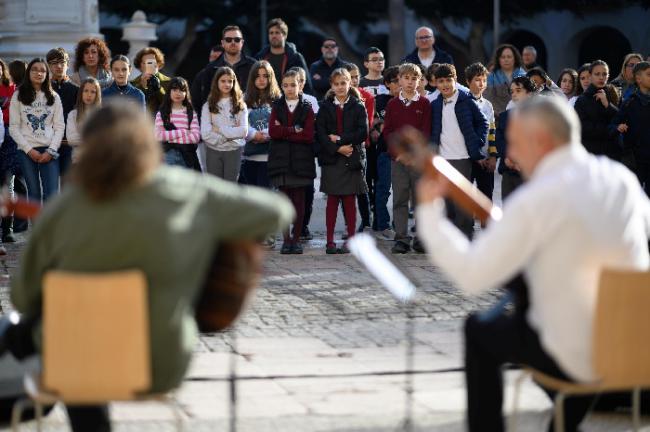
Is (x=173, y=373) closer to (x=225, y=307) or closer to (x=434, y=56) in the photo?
(x=225, y=307)

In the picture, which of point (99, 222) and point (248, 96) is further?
point (248, 96)

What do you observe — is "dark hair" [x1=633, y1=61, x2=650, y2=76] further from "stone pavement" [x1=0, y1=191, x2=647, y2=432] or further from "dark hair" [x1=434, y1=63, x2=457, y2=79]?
"stone pavement" [x1=0, y1=191, x2=647, y2=432]

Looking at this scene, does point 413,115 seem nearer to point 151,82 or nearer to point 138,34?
point 151,82

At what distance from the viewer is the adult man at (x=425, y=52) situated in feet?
52.3

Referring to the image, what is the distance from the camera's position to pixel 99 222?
4.95m

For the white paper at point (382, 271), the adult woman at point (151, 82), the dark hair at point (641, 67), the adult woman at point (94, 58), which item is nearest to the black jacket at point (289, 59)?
the adult woman at point (151, 82)

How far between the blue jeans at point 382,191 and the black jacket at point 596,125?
190cm

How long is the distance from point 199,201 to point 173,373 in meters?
0.59

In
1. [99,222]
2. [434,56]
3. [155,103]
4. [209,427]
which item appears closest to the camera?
[99,222]

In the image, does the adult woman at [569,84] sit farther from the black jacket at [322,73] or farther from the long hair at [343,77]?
the long hair at [343,77]

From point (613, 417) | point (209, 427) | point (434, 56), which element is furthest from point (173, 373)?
point (434, 56)

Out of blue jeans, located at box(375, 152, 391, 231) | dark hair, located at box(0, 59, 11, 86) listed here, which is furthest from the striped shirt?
blue jeans, located at box(375, 152, 391, 231)

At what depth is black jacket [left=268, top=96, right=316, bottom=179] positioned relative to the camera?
41.7 feet

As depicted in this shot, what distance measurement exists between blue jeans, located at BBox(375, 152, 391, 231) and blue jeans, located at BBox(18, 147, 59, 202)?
3072 millimetres
